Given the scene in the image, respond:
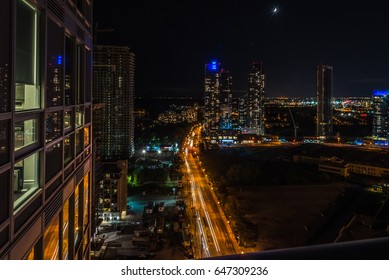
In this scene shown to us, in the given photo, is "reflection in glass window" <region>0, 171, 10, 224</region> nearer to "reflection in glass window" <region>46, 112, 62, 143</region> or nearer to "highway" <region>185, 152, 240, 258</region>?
"reflection in glass window" <region>46, 112, 62, 143</region>

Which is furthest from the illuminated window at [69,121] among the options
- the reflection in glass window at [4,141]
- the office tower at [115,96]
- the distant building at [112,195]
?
the office tower at [115,96]

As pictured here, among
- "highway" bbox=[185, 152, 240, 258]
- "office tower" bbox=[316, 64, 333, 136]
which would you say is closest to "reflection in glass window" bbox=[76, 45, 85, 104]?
"highway" bbox=[185, 152, 240, 258]

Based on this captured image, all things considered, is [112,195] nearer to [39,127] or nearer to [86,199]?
[86,199]

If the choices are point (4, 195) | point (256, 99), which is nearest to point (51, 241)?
point (4, 195)

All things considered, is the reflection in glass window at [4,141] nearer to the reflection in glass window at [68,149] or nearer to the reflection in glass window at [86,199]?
the reflection in glass window at [68,149]

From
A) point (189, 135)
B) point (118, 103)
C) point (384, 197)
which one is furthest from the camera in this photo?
point (189, 135)
